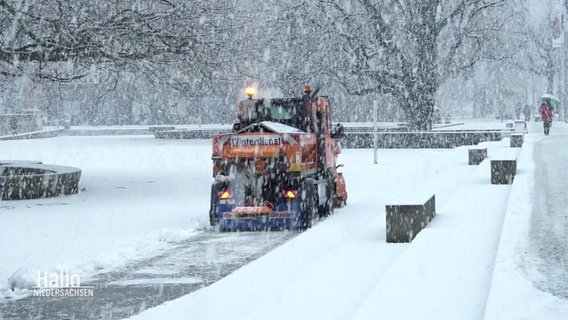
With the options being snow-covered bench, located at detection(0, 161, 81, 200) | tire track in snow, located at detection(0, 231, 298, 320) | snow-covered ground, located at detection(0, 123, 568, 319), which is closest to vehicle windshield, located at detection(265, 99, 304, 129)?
snow-covered ground, located at detection(0, 123, 568, 319)

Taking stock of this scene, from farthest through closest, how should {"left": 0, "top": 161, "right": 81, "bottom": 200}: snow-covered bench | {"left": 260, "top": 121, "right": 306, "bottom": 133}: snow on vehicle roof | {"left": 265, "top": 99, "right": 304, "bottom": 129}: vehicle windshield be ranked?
{"left": 0, "top": 161, "right": 81, "bottom": 200}: snow-covered bench → {"left": 265, "top": 99, "right": 304, "bottom": 129}: vehicle windshield → {"left": 260, "top": 121, "right": 306, "bottom": 133}: snow on vehicle roof

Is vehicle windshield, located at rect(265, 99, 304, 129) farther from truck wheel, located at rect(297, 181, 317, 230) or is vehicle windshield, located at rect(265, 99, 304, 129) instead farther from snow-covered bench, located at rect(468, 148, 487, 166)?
snow-covered bench, located at rect(468, 148, 487, 166)

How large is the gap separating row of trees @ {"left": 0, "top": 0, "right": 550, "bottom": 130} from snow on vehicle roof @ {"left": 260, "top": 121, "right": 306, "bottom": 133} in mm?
5535

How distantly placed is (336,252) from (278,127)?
3743 mm

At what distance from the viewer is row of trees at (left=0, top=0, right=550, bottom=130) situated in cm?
1870

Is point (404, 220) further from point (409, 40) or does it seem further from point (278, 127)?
point (409, 40)

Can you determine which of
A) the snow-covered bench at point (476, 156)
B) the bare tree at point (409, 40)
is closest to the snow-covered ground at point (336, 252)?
the snow-covered bench at point (476, 156)

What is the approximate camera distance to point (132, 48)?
20000mm

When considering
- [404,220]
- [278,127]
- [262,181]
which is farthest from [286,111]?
[404,220]

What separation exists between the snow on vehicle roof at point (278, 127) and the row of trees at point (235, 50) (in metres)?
5.53

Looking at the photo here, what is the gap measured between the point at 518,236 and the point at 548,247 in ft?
2.02

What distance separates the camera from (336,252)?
10.8 metres

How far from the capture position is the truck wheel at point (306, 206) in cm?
1347

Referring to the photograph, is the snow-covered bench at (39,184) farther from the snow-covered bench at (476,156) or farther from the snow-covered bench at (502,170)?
the snow-covered bench at (476,156)
